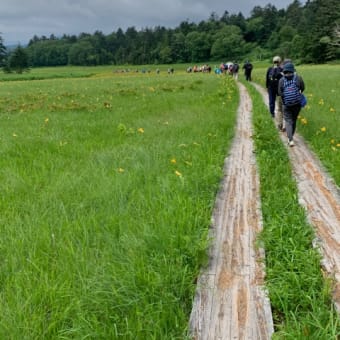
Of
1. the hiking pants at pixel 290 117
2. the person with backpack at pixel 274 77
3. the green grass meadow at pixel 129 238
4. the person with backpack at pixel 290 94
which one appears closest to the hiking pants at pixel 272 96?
the person with backpack at pixel 274 77

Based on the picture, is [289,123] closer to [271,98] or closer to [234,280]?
[271,98]

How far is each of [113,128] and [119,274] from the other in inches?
262

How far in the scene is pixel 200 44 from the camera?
113750 mm

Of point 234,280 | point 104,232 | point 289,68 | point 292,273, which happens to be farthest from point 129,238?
point 289,68

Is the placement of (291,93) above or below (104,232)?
above

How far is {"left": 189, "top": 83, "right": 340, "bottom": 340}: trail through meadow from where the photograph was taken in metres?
2.33

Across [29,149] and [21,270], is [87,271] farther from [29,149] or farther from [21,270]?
[29,149]

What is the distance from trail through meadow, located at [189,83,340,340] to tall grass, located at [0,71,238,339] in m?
0.16

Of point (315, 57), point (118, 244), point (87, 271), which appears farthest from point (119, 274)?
point (315, 57)

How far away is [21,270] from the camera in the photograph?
277 centimetres

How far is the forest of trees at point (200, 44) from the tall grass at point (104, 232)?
81200 mm

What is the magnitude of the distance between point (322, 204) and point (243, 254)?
174cm

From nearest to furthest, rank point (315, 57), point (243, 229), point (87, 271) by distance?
point (87, 271) < point (243, 229) < point (315, 57)

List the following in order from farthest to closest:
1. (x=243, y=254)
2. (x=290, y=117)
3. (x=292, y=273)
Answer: (x=290, y=117) → (x=243, y=254) → (x=292, y=273)
